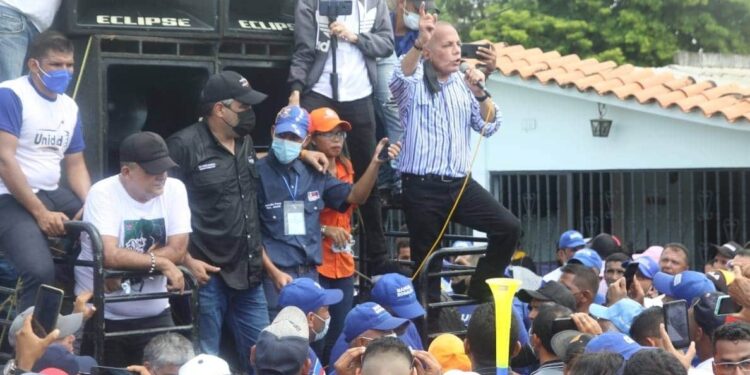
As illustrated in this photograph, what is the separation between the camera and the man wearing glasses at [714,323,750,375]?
22.5ft

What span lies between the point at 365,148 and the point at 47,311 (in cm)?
345

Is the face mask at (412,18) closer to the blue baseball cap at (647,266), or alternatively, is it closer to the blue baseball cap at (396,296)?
the blue baseball cap at (396,296)

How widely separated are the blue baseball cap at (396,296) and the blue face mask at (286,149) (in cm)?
99

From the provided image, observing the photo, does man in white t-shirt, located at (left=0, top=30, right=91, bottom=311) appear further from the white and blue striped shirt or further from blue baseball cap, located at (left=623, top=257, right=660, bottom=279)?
blue baseball cap, located at (left=623, top=257, right=660, bottom=279)

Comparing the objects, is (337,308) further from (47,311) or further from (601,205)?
(601,205)

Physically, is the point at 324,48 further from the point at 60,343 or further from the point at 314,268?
the point at 60,343

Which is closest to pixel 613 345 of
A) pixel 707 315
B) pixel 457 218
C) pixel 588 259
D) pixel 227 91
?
pixel 707 315

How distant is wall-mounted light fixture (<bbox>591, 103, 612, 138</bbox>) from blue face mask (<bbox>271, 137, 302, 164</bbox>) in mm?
6846

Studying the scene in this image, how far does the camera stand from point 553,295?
8586 millimetres

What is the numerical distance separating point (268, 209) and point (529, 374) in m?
1.91

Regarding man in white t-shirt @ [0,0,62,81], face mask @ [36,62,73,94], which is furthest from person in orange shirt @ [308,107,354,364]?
man in white t-shirt @ [0,0,62,81]

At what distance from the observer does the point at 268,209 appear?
866 cm

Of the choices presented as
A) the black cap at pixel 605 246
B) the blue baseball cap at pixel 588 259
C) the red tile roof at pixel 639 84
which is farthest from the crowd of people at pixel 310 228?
the red tile roof at pixel 639 84

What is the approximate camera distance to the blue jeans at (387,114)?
9.71m
